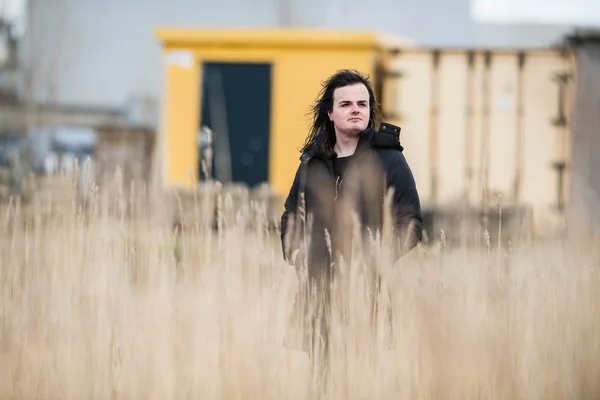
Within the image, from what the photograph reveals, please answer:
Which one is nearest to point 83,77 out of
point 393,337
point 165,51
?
point 165,51

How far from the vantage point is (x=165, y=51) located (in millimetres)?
10578

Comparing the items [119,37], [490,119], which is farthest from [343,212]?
[119,37]

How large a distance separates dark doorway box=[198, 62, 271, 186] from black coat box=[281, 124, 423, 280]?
7.04 metres

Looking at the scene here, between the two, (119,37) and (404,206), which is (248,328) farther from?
(119,37)

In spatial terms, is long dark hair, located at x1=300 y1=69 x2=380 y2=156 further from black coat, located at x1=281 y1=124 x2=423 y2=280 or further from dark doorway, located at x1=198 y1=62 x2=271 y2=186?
dark doorway, located at x1=198 y1=62 x2=271 y2=186

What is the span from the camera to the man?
3.30 meters

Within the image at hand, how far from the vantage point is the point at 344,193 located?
Answer: 10.8 ft

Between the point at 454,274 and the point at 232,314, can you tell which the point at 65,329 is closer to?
the point at 232,314

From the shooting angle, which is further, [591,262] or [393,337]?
[591,262]

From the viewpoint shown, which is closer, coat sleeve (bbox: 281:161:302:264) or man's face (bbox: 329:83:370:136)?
man's face (bbox: 329:83:370:136)

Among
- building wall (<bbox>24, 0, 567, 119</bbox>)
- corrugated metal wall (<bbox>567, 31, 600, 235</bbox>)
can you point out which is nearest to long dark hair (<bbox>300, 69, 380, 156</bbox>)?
corrugated metal wall (<bbox>567, 31, 600, 235</bbox>)

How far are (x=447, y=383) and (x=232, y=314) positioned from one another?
2.63 feet

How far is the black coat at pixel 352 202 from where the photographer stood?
329cm

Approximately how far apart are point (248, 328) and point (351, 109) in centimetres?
92
